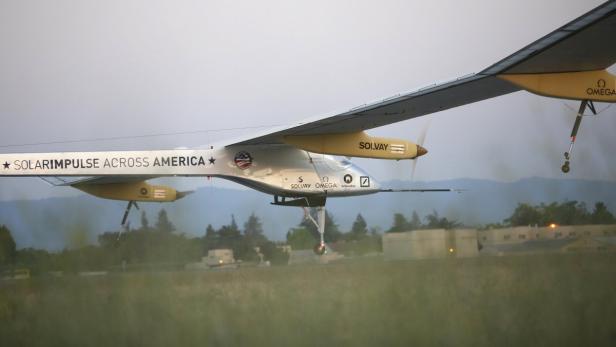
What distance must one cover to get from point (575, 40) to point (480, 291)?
6.20 m

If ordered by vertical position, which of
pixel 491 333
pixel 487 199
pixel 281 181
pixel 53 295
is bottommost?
pixel 491 333

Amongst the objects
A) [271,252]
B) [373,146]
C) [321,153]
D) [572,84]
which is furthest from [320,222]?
[572,84]

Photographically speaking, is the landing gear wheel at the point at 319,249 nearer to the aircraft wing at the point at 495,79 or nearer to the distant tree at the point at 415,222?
the aircraft wing at the point at 495,79

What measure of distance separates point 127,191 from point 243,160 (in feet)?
18.6

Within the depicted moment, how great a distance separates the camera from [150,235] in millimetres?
19359

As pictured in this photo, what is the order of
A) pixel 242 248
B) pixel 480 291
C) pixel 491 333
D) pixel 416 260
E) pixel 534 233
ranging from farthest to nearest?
pixel 242 248 → pixel 534 233 → pixel 416 260 → pixel 480 291 → pixel 491 333

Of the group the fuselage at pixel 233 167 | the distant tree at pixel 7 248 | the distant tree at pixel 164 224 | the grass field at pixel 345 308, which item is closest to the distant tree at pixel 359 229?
the grass field at pixel 345 308

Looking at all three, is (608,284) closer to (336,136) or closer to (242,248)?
(242,248)

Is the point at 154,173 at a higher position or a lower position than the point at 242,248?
higher

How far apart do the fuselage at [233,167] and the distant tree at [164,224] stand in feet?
26.5

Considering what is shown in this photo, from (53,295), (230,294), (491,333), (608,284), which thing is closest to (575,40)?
(608,284)

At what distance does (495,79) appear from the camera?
2309cm

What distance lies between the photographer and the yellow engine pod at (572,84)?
67.3ft

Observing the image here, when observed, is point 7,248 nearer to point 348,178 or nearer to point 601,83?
point 348,178
